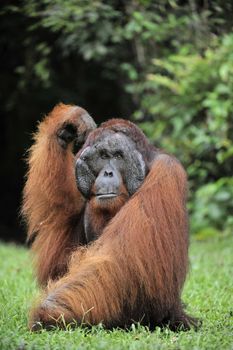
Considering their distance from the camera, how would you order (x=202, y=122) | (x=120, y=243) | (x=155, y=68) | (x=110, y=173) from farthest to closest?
(x=155, y=68) → (x=202, y=122) → (x=110, y=173) → (x=120, y=243)

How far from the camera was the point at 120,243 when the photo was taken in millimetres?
3828

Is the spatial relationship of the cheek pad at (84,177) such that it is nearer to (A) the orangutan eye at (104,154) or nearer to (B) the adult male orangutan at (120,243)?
(B) the adult male orangutan at (120,243)

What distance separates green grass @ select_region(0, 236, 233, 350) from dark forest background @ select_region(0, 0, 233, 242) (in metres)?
1.28

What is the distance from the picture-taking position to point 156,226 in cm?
388

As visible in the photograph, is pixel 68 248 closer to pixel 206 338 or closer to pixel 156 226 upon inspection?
pixel 156 226

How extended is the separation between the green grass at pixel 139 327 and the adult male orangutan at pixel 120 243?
0.13 meters

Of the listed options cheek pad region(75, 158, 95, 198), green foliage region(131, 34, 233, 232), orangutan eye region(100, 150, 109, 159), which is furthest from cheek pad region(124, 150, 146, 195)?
green foliage region(131, 34, 233, 232)

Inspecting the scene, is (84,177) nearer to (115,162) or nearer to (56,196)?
(115,162)

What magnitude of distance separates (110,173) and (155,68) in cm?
629

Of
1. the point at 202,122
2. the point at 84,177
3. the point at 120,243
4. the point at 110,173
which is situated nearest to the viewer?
the point at 120,243

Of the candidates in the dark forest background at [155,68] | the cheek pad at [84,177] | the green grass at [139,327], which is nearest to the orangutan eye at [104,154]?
the cheek pad at [84,177]

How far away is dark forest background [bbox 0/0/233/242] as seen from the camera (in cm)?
838

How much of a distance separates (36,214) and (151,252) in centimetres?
116

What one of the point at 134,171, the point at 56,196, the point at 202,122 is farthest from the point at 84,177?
the point at 202,122
